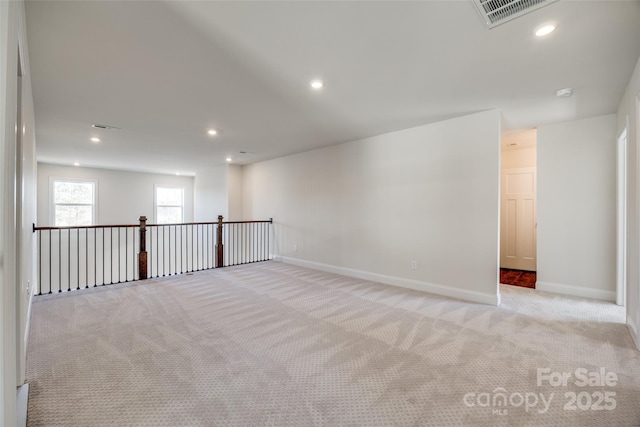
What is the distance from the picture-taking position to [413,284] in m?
4.16

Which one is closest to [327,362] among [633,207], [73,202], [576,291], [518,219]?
[633,207]

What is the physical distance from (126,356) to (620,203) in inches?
221

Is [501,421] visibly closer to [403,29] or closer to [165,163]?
[403,29]

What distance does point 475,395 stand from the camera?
1791 millimetres

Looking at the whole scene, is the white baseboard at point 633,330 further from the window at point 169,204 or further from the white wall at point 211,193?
the window at point 169,204

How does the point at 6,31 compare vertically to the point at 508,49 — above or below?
below

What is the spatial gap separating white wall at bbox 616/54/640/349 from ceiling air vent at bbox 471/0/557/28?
145 centimetres

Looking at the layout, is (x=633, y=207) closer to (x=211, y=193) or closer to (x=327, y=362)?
(x=327, y=362)

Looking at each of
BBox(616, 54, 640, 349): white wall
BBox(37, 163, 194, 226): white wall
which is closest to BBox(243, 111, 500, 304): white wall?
BBox(616, 54, 640, 349): white wall

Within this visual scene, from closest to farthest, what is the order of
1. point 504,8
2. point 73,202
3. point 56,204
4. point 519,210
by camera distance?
point 504,8
point 519,210
point 56,204
point 73,202

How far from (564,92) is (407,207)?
2.16 m

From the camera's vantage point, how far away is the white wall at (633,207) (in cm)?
238

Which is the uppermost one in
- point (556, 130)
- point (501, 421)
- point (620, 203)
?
point (556, 130)

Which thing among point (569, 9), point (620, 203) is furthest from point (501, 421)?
point (620, 203)
